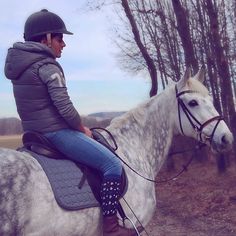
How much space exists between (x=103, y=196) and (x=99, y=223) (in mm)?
291

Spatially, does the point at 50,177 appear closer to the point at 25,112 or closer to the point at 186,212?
the point at 25,112

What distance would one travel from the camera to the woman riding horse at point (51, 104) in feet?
13.9

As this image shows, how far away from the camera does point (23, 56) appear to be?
423 cm

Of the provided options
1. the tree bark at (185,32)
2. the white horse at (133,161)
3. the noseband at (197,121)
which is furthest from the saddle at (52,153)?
the tree bark at (185,32)

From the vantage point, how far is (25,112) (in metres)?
4.39

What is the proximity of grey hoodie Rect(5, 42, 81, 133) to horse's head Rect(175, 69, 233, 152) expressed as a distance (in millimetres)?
1530

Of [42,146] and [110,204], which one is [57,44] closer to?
[42,146]

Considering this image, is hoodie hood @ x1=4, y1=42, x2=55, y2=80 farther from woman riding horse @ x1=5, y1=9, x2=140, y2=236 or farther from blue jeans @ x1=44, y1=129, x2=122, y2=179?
blue jeans @ x1=44, y1=129, x2=122, y2=179

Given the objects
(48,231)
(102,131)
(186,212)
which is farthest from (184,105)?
(186,212)

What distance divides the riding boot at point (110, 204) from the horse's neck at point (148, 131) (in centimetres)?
76

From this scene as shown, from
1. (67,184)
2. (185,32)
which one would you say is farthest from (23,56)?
(185,32)

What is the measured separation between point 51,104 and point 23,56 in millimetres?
543

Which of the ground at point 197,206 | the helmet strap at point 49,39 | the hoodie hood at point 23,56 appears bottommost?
the ground at point 197,206

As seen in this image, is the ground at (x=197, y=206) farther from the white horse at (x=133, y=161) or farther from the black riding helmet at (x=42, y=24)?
the black riding helmet at (x=42, y=24)
